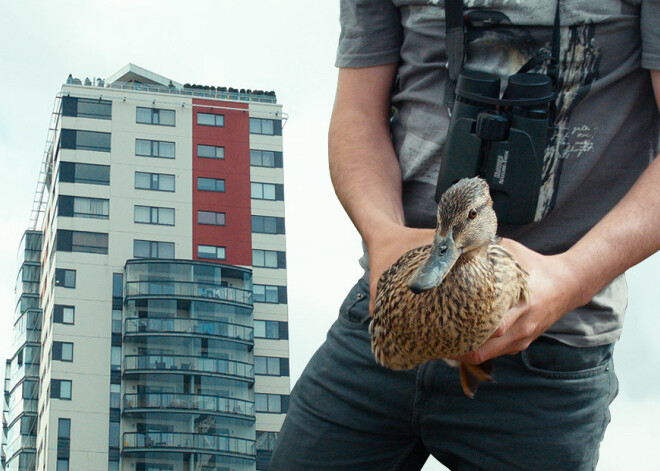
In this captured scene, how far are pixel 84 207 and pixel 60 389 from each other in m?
9.41

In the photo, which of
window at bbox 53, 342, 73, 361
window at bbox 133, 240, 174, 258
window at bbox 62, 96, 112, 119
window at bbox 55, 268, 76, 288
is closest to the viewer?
window at bbox 53, 342, 73, 361

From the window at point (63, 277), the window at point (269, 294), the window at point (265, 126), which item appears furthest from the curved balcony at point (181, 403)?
the window at point (265, 126)

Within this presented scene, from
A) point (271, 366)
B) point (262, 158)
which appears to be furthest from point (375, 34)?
point (262, 158)

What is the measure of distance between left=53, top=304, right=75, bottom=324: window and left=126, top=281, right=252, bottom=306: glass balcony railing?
9.58 feet

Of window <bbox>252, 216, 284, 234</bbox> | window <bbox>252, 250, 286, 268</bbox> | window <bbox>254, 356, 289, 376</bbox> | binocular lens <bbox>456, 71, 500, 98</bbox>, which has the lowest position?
binocular lens <bbox>456, 71, 500, 98</bbox>

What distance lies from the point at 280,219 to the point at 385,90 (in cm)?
5755

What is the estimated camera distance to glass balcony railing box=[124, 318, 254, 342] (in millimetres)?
53703

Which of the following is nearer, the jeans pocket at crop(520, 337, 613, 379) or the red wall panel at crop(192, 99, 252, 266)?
the jeans pocket at crop(520, 337, 613, 379)

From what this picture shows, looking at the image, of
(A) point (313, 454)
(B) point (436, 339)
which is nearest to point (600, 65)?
(B) point (436, 339)

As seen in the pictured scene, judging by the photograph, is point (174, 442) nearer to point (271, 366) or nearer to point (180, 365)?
point (180, 365)

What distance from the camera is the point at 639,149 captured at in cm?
241

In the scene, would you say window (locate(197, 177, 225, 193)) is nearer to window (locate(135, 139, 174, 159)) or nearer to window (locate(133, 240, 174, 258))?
window (locate(135, 139, 174, 159))

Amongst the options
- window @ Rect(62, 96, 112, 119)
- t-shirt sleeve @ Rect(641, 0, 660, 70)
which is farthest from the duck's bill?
window @ Rect(62, 96, 112, 119)

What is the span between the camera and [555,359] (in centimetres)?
231
